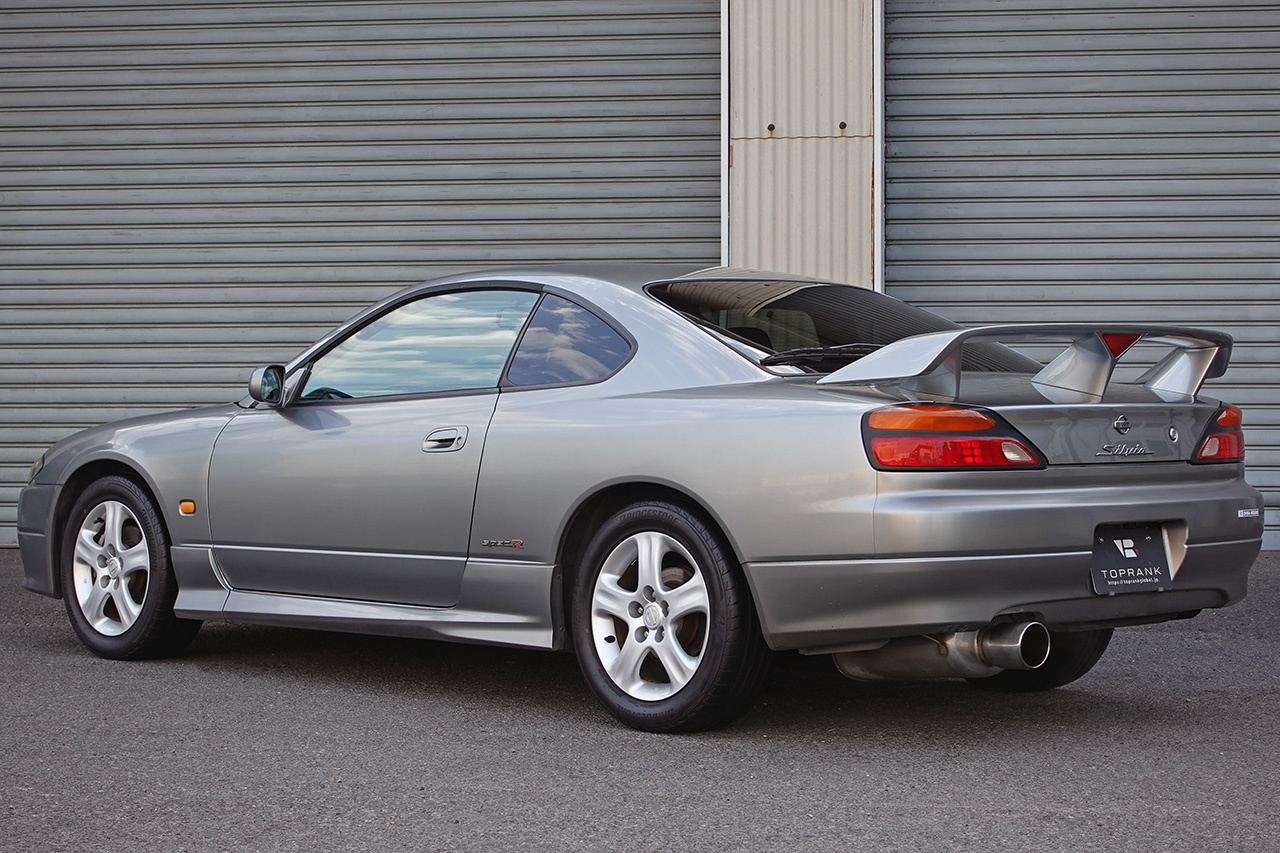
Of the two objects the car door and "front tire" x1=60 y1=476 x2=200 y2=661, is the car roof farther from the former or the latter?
"front tire" x1=60 y1=476 x2=200 y2=661

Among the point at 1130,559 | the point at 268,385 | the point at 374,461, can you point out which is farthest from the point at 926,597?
the point at 268,385

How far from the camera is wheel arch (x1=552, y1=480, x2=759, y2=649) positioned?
4109 mm

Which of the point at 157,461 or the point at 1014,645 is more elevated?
the point at 157,461

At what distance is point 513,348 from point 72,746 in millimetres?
1708

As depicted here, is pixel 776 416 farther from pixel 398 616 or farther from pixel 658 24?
pixel 658 24

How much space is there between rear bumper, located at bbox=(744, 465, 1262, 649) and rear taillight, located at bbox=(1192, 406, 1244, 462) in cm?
20

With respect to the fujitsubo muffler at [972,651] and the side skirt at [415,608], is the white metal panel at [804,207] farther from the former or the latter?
the fujitsubo muffler at [972,651]

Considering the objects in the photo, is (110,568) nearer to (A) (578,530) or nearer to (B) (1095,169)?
(A) (578,530)

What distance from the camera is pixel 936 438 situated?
11.7 feet

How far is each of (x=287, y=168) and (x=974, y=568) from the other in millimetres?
6830

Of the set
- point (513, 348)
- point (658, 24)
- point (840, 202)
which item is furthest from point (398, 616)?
point (658, 24)

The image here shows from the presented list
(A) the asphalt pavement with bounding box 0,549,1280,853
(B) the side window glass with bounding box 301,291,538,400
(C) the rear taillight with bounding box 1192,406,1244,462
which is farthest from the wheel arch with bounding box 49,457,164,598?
(C) the rear taillight with bounding box 1192,406,1244,462

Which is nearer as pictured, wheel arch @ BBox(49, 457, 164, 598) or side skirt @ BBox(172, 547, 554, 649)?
side skirt @ BBox(172, 547, 554, 649)

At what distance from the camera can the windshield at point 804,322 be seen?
414 cm
